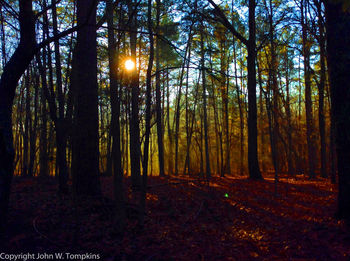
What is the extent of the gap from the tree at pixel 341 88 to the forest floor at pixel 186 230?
677 mm

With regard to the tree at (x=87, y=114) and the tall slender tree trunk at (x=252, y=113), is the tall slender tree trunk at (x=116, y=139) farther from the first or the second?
the tall slender tree trunk at (x=252, y=113)

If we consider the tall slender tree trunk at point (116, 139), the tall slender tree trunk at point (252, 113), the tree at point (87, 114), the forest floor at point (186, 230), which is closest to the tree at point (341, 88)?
the forest floor at point (186, 230)

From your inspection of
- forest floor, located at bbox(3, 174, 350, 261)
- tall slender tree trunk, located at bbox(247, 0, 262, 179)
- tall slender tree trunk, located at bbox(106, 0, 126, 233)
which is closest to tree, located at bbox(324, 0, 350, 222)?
forest floor, located at bbox(3, 174, 350, 261)

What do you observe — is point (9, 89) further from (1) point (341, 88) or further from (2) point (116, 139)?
(1) point (341, 88)

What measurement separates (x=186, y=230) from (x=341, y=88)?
13.8 ft

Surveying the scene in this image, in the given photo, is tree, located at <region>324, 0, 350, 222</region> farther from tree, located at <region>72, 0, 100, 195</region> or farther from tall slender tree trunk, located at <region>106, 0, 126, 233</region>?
tree, located at <region>72, 0, 100, 195</region>

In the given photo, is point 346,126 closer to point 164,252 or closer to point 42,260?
point 164,252

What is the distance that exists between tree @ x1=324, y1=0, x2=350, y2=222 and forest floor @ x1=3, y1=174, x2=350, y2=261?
677 millimetres

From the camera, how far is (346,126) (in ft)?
14.6

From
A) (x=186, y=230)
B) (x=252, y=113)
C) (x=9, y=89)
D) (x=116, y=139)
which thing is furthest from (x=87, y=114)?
(x=252, y=113)

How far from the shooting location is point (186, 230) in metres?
4.79

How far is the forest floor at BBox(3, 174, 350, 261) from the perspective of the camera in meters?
3.68

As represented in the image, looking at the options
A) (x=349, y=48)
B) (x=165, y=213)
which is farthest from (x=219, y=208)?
(x=349, y=48)

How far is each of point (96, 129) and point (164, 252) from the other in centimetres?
394
